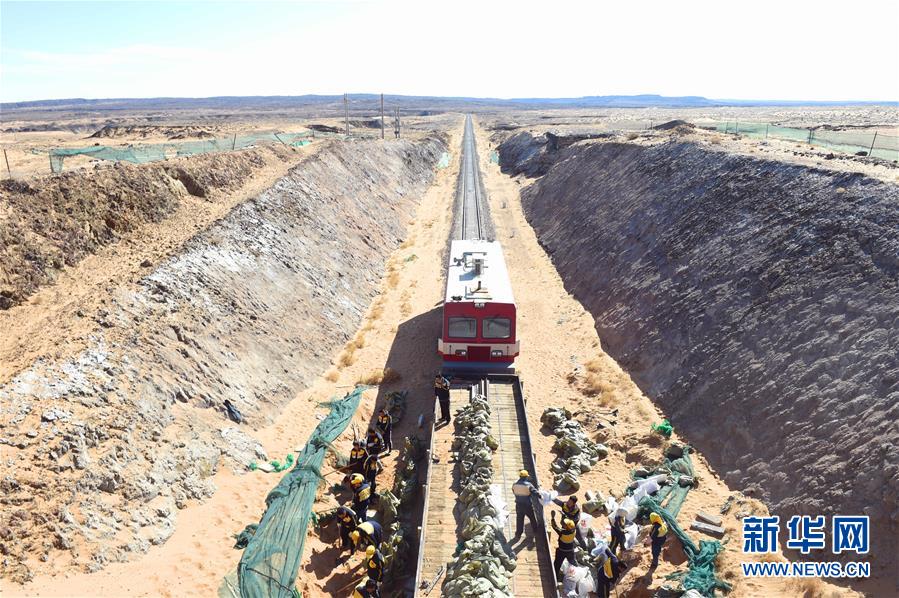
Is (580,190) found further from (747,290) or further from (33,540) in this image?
(33,540)

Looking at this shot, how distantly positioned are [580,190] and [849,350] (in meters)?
28.5

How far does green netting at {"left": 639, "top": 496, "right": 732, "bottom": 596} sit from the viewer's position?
405 inches

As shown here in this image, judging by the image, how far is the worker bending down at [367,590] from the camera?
9.62 metres

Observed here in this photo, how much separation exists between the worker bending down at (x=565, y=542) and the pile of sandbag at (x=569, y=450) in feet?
10.7

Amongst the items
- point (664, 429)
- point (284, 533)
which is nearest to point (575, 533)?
point (284, 533)

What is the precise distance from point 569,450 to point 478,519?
215 inches

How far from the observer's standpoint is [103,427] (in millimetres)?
12336

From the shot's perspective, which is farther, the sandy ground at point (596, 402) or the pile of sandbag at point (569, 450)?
the pile of sandbag at point (569, 450)

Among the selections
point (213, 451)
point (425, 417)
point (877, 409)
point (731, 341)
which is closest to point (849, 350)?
point (877, 409)

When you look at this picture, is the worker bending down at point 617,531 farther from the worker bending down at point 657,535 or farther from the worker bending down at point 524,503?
the worker bending down at point 524,503

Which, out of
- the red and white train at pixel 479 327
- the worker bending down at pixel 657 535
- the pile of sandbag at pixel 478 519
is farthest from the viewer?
the red and white train at pixel 479 327

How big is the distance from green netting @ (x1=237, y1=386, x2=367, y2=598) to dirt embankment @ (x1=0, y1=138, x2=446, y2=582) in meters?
1.91

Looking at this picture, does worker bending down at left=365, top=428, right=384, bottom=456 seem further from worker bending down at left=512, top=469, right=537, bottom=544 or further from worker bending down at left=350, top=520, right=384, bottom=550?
worker bending down at left=512, top=469, right=537, bottom=544

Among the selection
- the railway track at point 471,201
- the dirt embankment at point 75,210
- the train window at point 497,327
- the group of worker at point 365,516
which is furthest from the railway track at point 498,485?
the dirt embankment at point 75,210
